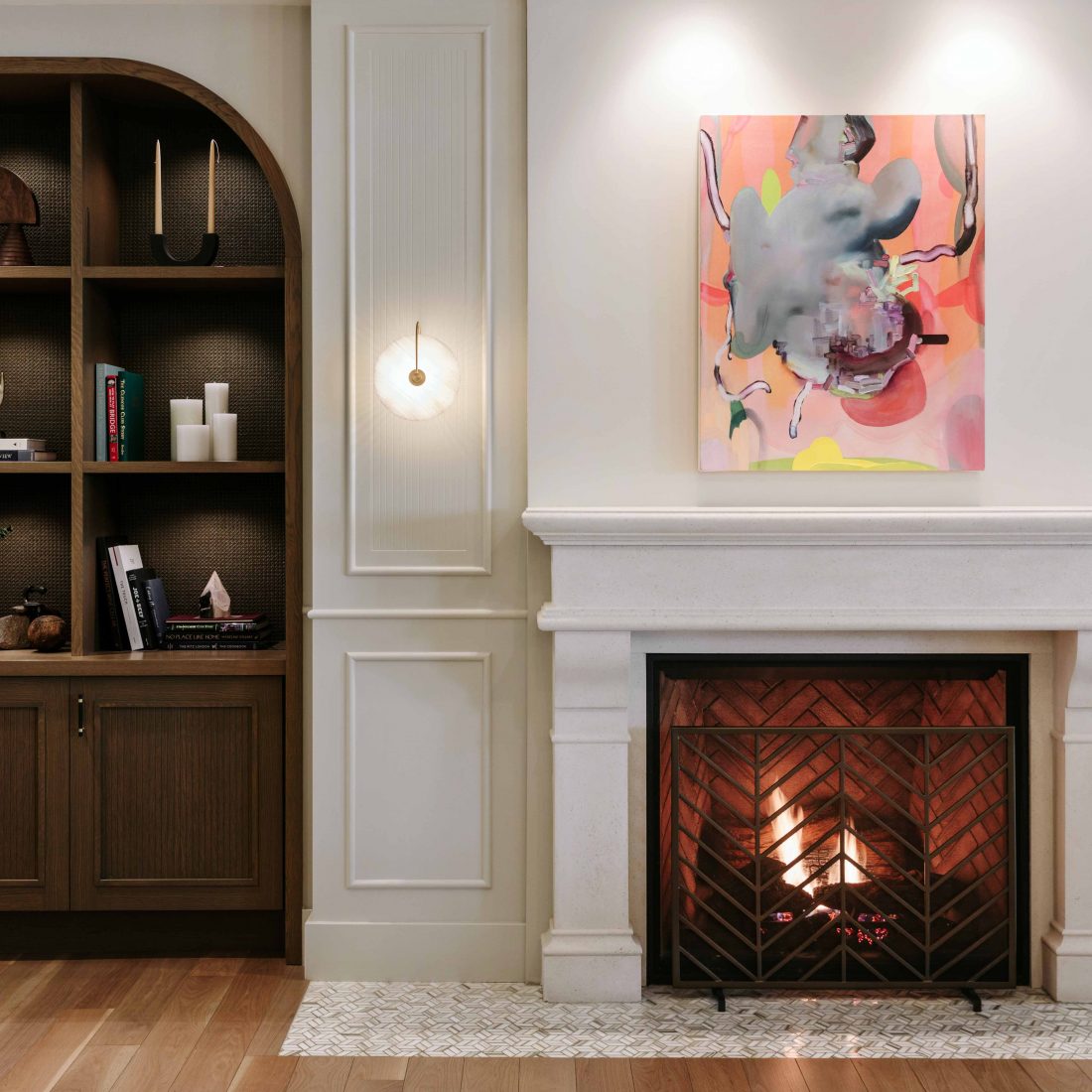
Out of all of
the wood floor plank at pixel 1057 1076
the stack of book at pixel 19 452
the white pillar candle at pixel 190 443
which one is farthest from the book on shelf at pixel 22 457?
the wood floor plank at pixel 1057 1076

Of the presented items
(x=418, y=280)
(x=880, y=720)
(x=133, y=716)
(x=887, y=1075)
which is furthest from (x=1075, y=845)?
(x=133, y=716)

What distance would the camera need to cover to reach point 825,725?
105 inches

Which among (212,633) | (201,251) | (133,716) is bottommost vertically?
(133,716)

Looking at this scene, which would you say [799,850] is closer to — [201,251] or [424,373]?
[424,373]

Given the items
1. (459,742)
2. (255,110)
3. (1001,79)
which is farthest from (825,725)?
(255,110)

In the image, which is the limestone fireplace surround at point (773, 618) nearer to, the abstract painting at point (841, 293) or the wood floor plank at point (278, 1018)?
the abstract painting at point (841, 293)

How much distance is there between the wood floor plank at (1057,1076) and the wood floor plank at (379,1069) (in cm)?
125

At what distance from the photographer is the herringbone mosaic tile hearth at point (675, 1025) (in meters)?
2.34

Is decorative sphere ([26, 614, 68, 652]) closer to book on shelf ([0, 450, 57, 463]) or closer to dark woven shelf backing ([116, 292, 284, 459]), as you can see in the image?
book on shelf ([0, 450, 57, 463])

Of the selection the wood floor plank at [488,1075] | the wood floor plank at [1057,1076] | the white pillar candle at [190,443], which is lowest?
the wood floor plank at [488,1075]

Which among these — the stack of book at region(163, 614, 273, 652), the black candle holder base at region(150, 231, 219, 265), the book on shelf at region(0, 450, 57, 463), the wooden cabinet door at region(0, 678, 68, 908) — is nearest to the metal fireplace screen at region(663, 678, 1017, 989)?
the stack of book at region(163, 614, 273, 652)

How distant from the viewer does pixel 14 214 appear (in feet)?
9.41

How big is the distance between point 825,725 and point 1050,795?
0.59m

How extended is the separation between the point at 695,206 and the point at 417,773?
1.64m
